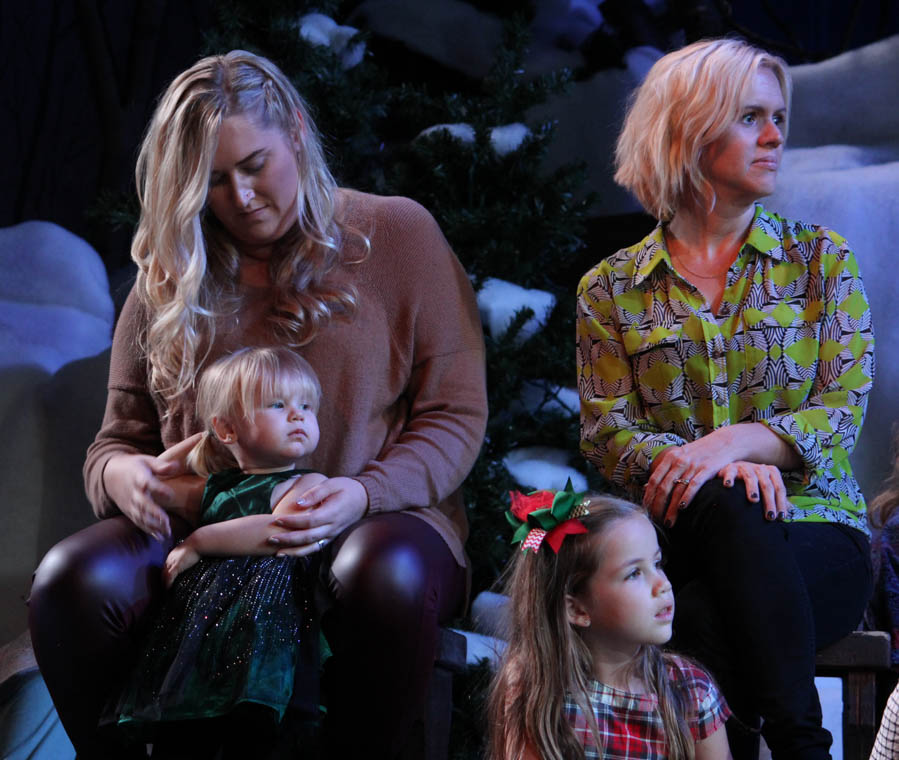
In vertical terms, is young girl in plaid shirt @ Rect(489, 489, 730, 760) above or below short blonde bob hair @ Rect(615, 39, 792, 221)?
below

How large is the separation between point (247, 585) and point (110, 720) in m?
0.26

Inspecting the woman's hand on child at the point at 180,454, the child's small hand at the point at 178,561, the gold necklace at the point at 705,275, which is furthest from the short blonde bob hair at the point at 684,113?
the child's small hand at the point at 178,561

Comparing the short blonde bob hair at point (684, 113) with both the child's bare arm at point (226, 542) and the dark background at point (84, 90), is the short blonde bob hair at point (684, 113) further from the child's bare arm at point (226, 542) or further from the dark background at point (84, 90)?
the dark background at point (84, 90)

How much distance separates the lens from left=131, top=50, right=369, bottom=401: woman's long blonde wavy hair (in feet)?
6.55

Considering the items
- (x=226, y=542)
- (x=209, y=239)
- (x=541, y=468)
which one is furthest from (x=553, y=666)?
(x=541, y=468)

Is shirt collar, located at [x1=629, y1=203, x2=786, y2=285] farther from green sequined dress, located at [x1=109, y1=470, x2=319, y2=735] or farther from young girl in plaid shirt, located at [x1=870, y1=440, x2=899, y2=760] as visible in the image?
green sequined dress, located at [x1=109, y1=470, x2=319, y2=735]

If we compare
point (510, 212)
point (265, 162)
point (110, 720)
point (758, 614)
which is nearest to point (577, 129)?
point (510, 212)

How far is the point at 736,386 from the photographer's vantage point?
1997 mm

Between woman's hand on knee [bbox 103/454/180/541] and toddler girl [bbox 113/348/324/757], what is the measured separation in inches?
2.2

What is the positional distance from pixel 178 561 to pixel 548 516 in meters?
0.57

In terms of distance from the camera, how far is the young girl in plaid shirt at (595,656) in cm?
170

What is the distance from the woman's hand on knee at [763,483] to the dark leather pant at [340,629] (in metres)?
0.48

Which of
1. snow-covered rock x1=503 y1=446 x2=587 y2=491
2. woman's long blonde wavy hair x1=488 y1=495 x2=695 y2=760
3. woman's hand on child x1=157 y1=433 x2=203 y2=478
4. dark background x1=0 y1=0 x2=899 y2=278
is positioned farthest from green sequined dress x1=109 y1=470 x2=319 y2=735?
dark background x1=0 y1=0 x2=899 y2=278

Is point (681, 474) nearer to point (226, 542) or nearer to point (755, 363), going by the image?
point (755, 363)
